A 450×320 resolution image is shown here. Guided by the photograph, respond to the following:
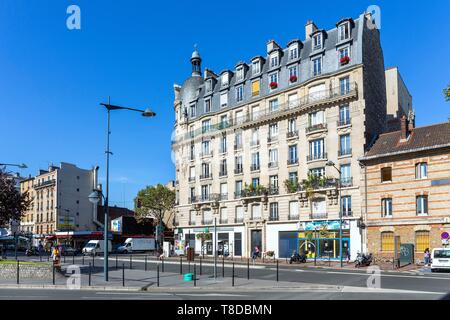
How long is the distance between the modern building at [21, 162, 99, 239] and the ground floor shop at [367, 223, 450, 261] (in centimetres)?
5506

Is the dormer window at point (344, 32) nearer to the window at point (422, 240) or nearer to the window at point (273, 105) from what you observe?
the window at point (273, 105)

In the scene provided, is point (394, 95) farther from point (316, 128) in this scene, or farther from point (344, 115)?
point (316, 128)

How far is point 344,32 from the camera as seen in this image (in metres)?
41.4

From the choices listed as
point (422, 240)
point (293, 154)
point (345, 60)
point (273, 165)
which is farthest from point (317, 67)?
point (422, 240)

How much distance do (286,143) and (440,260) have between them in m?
20.3

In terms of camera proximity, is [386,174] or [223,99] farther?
[223,99]

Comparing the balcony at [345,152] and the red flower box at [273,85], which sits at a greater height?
the red flower box at [273,85]

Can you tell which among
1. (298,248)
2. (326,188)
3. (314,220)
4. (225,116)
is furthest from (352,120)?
(225,116)

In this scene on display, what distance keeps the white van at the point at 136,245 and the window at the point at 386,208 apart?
36881 millimetres

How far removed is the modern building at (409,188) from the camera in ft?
108

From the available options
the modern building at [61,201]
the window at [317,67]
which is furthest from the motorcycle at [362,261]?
the modern building at [61,201]

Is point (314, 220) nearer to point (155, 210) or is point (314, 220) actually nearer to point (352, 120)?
point (352, 120)

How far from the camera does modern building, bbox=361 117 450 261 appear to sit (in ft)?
108

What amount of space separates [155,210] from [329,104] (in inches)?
1395
